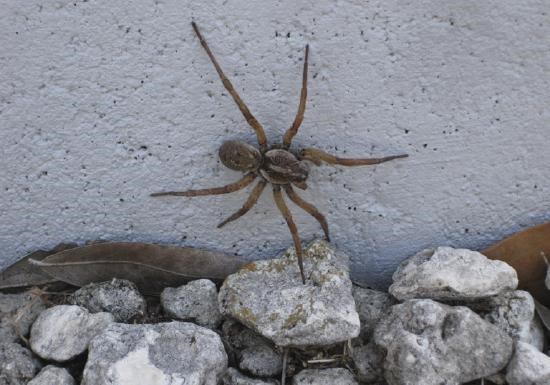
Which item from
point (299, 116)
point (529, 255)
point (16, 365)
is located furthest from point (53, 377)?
point (529, 255)

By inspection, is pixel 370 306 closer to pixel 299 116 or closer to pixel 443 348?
pixel 443 348

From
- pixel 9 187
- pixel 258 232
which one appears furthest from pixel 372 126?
pixel 9 187

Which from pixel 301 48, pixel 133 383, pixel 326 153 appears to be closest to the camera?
pixel 133 383

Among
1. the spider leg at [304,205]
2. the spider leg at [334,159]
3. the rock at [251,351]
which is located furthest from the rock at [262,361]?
the spider leg at [334,159]

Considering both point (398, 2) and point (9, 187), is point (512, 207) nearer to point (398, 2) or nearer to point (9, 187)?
point (398, 2)

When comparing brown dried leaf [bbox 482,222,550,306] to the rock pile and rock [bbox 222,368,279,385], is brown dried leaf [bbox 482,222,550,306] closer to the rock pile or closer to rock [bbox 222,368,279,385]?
the rock pile

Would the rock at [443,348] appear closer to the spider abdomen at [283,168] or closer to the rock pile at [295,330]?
the rock pile at [295,330]
